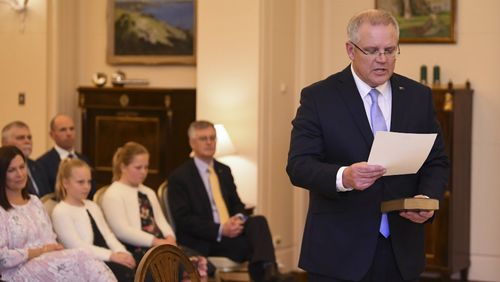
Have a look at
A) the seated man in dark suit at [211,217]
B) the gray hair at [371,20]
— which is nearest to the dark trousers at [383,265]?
the gray hair at [371,20]

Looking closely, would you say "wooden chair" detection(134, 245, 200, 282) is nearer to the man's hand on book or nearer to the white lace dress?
the man's hand on book

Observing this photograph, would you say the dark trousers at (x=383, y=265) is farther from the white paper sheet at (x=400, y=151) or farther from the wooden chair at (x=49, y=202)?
the wooden chair at (x=49, y=202)

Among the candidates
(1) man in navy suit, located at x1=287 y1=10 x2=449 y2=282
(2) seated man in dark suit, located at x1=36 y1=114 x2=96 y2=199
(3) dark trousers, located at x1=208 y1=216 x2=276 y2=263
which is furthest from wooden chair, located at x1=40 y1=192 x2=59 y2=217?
(1) man in navy suit, located at x1=287 y1=10 x2=449 y2=282

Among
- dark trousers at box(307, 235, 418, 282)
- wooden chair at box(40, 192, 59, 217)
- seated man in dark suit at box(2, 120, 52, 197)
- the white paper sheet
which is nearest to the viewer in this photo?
A: the white paper sheet

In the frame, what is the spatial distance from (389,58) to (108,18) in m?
7.02

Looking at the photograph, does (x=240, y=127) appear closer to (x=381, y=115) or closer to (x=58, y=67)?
(x=58, y=67)

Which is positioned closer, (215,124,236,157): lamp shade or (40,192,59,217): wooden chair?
(40,192,59,217): wooden chair

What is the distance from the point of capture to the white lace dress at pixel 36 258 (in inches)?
212

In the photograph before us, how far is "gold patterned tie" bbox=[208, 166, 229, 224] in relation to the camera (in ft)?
24.0

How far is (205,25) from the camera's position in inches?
342

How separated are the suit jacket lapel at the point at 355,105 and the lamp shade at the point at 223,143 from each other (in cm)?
476

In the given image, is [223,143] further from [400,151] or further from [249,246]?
[400,151]

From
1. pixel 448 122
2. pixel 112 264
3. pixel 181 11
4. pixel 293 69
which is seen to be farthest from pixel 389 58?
pixel 181 11

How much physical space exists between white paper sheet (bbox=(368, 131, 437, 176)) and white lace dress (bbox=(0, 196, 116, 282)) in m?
2.74
